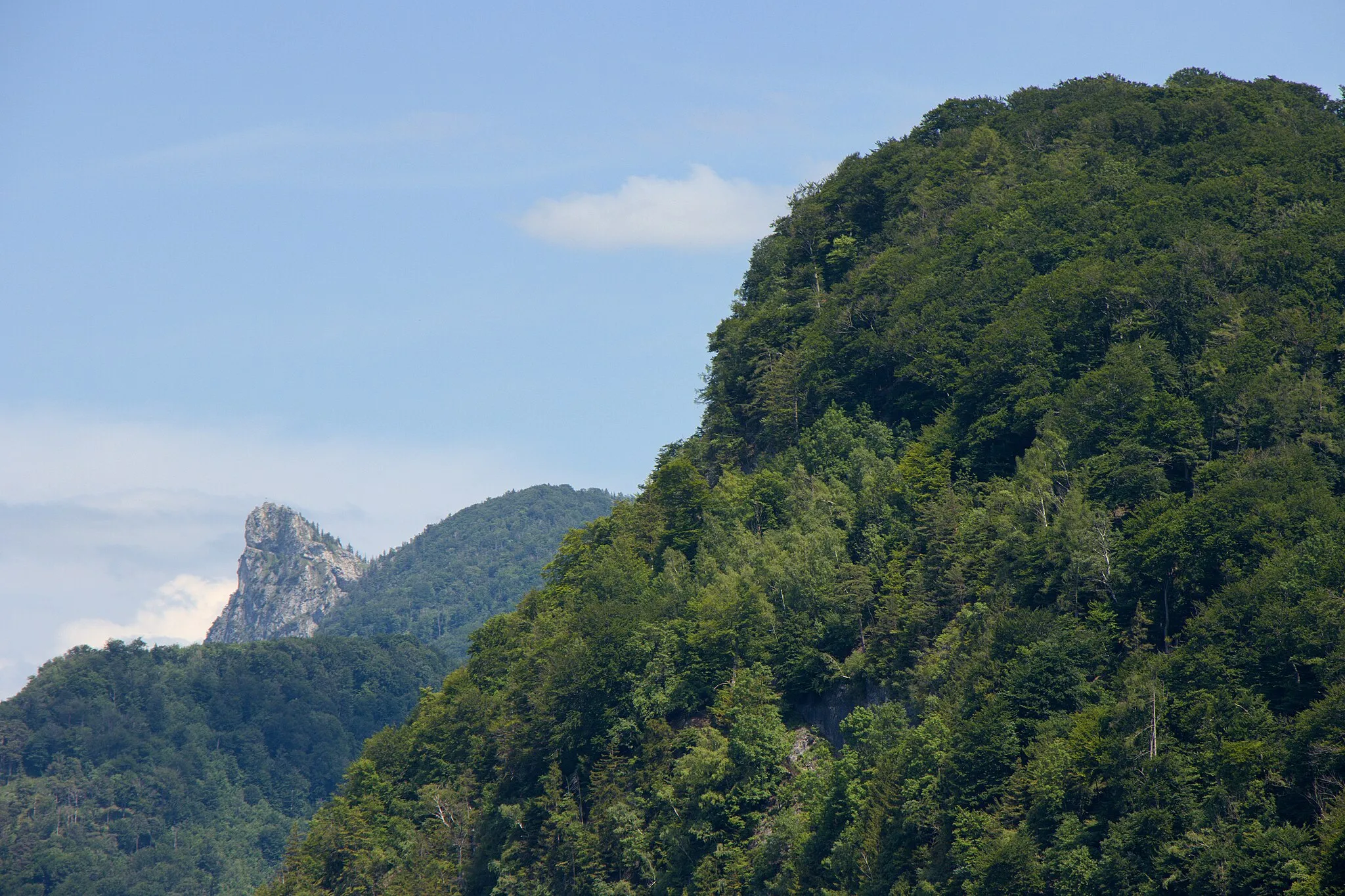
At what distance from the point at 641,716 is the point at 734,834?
13048 mm

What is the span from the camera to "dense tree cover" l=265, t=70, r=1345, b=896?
6675cm

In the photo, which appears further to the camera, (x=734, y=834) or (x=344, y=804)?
(x=344, y=804)

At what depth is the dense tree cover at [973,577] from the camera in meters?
66.8

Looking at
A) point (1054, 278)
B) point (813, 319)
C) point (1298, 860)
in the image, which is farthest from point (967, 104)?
point (1298, 860)

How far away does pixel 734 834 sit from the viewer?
8319 centimetres

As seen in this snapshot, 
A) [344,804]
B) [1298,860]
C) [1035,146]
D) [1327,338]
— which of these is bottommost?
[1298,860]

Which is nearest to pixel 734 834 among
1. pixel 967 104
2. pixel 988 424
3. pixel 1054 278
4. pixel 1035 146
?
pixel 988 424

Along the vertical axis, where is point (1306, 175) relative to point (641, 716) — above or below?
above

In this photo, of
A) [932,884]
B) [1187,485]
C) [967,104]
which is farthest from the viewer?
[967,104]

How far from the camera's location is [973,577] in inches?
3302

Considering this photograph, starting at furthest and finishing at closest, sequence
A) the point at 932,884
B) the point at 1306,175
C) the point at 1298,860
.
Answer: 1. the point at 1306,175
2. the point at 932,884
3. the point at 1298,860

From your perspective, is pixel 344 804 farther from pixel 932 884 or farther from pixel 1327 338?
pixel 1327 338

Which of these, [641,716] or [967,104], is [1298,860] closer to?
[641,716]

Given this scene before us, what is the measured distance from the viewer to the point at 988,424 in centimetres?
9444
